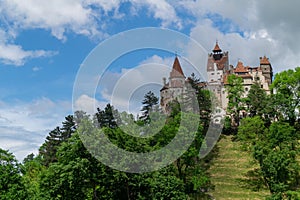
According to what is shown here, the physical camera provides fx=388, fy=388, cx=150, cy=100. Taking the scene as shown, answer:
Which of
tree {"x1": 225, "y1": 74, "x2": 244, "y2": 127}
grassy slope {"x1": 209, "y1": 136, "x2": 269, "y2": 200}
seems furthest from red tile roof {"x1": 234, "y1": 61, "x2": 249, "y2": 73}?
grassy slope {"x1": 209, "y1": 136, "x2": 269, "y2": 200}

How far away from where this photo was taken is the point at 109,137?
27.2 meters

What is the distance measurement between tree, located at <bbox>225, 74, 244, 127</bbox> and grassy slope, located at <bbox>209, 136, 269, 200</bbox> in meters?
6.55

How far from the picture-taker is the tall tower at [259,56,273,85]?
6343 cm

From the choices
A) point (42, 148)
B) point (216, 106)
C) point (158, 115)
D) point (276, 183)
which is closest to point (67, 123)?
point (42, 148)

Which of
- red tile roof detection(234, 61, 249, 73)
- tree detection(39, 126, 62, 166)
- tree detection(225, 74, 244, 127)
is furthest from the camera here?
red tile roof detection(234, 61, 249, 73)

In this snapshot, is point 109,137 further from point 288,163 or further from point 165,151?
point 288,163

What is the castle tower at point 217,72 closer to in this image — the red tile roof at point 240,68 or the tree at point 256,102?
the red tile roof at point 240,68

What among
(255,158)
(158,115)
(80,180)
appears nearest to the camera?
(80,180)

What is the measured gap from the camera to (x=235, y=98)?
2114 inches

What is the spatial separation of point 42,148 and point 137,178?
95.0 ft

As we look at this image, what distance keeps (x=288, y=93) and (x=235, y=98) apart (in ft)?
22.8

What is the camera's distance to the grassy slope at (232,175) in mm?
33250

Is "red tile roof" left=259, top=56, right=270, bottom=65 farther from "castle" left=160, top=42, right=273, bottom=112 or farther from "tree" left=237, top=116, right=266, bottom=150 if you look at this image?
"tree" left=237, top=116, right=266, bottom=150

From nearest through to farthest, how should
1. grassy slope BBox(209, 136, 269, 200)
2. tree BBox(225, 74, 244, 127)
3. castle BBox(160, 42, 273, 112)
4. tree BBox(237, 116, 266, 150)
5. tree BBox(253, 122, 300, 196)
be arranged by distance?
tree BBox(253, 122, 300, 196)
grassy slope BBox(209, 136, 269, 200)
tree BBox(237, 116, 266, 150)
tree BBox(225, 74, 244, 127)
castle BBox(160, 42, 273, 112)
